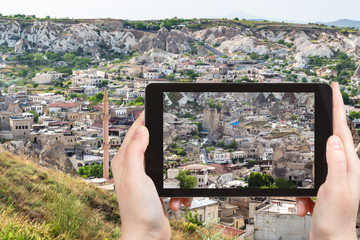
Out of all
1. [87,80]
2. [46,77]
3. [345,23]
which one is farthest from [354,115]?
[46,77]

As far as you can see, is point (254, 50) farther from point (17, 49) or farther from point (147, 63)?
point (17, 49)

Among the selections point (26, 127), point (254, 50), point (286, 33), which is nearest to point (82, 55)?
point (26, 127)

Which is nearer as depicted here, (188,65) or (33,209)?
(33,209)

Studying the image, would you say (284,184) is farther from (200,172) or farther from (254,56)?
(254,56)

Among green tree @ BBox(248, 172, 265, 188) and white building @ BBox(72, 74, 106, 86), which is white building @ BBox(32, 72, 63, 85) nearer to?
white building @ BBox(72, 74, 106, 86)

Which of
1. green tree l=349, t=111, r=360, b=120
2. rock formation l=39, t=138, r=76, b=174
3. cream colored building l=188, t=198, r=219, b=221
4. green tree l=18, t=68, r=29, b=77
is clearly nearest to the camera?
cream colored building l=188, t=198, r=219, b=221

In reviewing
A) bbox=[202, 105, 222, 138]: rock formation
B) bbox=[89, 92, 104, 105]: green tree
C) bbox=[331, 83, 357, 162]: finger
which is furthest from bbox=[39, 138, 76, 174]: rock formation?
bbox=[331, 83, 357, 162]: finger

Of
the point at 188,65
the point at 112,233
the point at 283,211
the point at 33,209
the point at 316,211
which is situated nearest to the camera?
the point at 316,211
